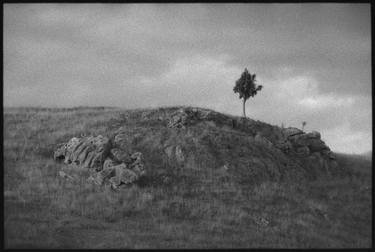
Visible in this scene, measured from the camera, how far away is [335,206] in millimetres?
27234

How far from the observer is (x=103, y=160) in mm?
28797

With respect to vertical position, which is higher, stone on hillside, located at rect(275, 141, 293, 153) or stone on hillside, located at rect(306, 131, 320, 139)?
stone on hillside, located at rect(306, 131, 320, 139)

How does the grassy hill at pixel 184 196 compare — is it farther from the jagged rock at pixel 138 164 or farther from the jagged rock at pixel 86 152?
the jagged rock at pixel 86 152

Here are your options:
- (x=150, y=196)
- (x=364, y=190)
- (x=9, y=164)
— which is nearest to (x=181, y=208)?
(x=150, y=196)

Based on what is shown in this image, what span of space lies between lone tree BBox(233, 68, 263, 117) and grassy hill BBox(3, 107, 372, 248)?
1879 cm

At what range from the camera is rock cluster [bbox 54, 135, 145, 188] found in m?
26.7

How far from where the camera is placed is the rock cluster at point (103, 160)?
2672 cm

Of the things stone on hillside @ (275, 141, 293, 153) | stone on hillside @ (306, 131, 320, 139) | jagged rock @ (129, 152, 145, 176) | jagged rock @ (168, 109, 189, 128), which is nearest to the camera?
jagged rock @ (129, 152, 145, 176)

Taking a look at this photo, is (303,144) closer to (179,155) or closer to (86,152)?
(179,155)

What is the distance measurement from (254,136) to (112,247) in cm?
2612

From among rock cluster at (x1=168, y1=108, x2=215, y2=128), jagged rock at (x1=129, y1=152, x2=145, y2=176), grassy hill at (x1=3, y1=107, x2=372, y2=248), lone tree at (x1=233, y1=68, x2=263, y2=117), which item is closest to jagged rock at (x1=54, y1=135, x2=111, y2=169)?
grassy hill at (x1=3, y1=107, x2=372, y2=248)

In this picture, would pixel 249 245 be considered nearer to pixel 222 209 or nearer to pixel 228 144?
pixel 222 209

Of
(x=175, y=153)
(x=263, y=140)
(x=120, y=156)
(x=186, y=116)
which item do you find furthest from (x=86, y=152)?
(x=263, y=140)

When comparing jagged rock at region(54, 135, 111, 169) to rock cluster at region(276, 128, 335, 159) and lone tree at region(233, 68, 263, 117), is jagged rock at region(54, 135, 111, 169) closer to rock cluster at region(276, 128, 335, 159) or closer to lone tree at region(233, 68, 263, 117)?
rock cluster at region(276, 128, 335, 159)
